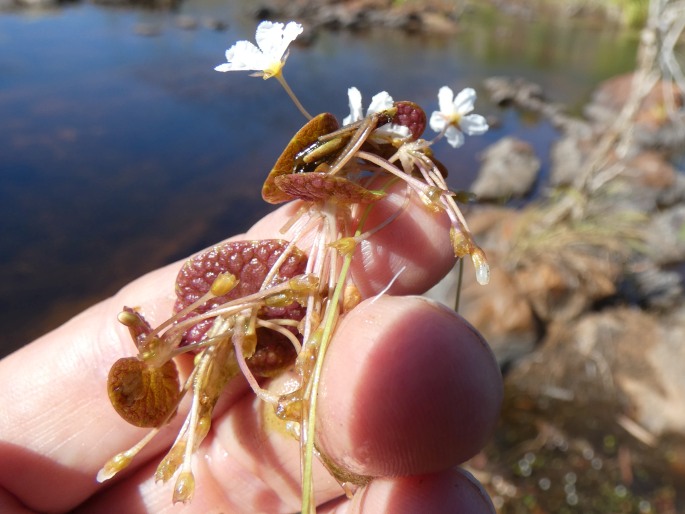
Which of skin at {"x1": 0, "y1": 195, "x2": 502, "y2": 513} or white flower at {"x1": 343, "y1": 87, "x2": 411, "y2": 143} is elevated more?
white flower at {"x1": 343, "y1": 87, "x2": 411, "y2": 143}

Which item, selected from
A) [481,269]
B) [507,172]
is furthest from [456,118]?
[507,172]

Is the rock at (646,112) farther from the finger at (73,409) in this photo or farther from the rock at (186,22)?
the rock at (186,22)

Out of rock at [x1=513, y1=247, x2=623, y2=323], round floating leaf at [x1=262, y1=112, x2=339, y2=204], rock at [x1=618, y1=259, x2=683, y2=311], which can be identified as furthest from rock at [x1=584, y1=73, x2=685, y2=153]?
round floating leaf at [x1=262, y1=112, x2=339, y2=204]

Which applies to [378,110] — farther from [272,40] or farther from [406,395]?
[406,395]

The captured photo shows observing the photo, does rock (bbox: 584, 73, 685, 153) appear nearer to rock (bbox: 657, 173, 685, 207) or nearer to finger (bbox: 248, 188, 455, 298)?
rock (bbox: 657, 173, 685, 207)

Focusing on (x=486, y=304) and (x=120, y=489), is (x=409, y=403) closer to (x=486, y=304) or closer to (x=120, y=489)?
(x=120, y=489)

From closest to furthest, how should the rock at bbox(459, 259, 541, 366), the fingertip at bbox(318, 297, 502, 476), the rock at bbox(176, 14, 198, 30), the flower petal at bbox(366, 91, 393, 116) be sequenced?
the fingertip at bbox(318, 297, 502, 476) < the flower petal at bbox(366, 91, 393, 116) < the rock at bbox(459, 259, 541, 366) < the rock at bbox(176, 14, 198, 30)
